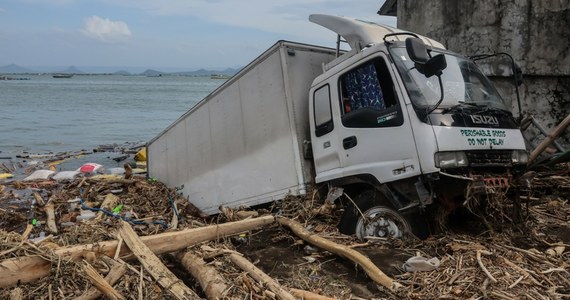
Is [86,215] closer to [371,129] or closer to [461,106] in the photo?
[371,129]

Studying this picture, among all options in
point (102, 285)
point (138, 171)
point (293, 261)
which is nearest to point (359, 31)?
point (293, 261)

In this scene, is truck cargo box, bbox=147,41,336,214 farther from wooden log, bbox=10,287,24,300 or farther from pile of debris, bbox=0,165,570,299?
wooden log, bbox=10,287,24,300

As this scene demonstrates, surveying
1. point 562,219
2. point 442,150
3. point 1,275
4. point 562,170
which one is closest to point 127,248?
point 1,275

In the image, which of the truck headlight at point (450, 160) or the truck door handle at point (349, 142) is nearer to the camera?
the truck headlight at point (450, 160)

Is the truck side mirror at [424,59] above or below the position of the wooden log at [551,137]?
above

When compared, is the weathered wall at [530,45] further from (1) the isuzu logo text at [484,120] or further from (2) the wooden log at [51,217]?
(2) the wooden log at [51,217]

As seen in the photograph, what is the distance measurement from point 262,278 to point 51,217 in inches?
239

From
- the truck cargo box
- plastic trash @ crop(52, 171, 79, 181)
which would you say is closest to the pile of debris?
the truck cargo box

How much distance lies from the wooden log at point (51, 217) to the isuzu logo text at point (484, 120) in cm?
671

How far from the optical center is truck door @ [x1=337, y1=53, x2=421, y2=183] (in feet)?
16.8

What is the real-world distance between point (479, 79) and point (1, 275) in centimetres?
556

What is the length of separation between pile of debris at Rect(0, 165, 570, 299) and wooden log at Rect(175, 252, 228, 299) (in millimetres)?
13

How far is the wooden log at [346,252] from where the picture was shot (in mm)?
4152

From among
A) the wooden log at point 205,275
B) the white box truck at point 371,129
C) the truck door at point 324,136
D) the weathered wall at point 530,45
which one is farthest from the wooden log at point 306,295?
the weathered wall at point 530,45
